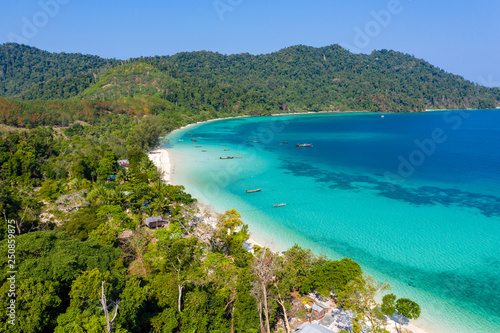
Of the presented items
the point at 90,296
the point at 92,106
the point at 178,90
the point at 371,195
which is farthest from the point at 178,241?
the point at 178,90

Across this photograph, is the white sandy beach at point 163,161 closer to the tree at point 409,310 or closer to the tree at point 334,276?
the tree at point 334,276

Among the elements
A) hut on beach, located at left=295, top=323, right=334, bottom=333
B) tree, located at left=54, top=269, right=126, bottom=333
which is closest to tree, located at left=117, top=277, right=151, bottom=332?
tree, located at left=54, top=269, right=126, bottom=333

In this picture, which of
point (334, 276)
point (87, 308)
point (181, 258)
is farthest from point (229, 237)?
point (87, 308)

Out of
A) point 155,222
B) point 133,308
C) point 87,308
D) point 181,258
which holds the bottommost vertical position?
point 155,222

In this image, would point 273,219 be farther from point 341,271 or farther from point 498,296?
point 498,296

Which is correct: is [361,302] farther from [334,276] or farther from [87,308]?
[87,308]

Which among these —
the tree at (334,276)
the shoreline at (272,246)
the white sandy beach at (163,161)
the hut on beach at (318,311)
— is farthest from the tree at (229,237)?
the white sandy beach at (163,161)

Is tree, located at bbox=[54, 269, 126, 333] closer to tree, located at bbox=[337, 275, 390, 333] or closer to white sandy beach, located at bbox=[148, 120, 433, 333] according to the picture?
tree, located at bbox=[337, 275, 390, 333]

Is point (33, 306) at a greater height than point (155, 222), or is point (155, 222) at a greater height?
point (33, 306)
